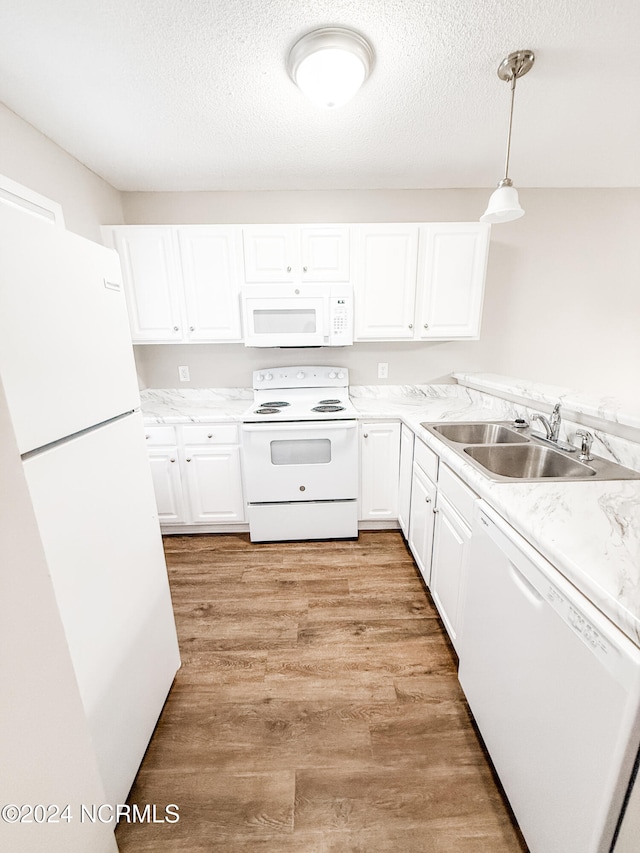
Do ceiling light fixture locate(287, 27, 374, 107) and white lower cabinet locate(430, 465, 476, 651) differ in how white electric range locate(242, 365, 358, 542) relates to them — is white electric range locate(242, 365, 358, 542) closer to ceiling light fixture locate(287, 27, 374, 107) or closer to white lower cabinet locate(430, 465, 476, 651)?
white lower cabinet locate(430, 465, 476, 651)

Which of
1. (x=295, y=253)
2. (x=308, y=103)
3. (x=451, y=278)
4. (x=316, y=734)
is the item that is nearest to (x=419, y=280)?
(x=451, y=278)

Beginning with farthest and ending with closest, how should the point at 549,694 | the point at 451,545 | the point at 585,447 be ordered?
the point at 451,545
the point at 585,447
the point at 549,694

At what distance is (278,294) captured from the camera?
2.27m

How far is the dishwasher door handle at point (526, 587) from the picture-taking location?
2.73ft

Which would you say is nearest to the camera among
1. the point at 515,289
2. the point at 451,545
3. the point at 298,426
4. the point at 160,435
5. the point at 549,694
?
the point at 549,694

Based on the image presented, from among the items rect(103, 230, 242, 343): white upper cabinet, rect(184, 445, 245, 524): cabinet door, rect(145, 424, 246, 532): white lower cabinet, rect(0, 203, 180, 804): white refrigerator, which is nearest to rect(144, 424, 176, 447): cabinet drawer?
rect(145, 424, 246, 532): white lower cabinet

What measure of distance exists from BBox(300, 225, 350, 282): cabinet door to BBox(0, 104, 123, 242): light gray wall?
1364 mm

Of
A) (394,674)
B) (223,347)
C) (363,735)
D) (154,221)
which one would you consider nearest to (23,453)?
(363,735)

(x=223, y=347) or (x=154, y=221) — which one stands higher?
(x=154, y=221)

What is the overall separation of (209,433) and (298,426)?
0.63 meters

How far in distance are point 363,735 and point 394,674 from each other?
0.90ft

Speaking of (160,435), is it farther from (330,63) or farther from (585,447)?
(585,447)

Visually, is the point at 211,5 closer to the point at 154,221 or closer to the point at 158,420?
the point at 154,221

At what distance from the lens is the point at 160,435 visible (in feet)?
7.59
